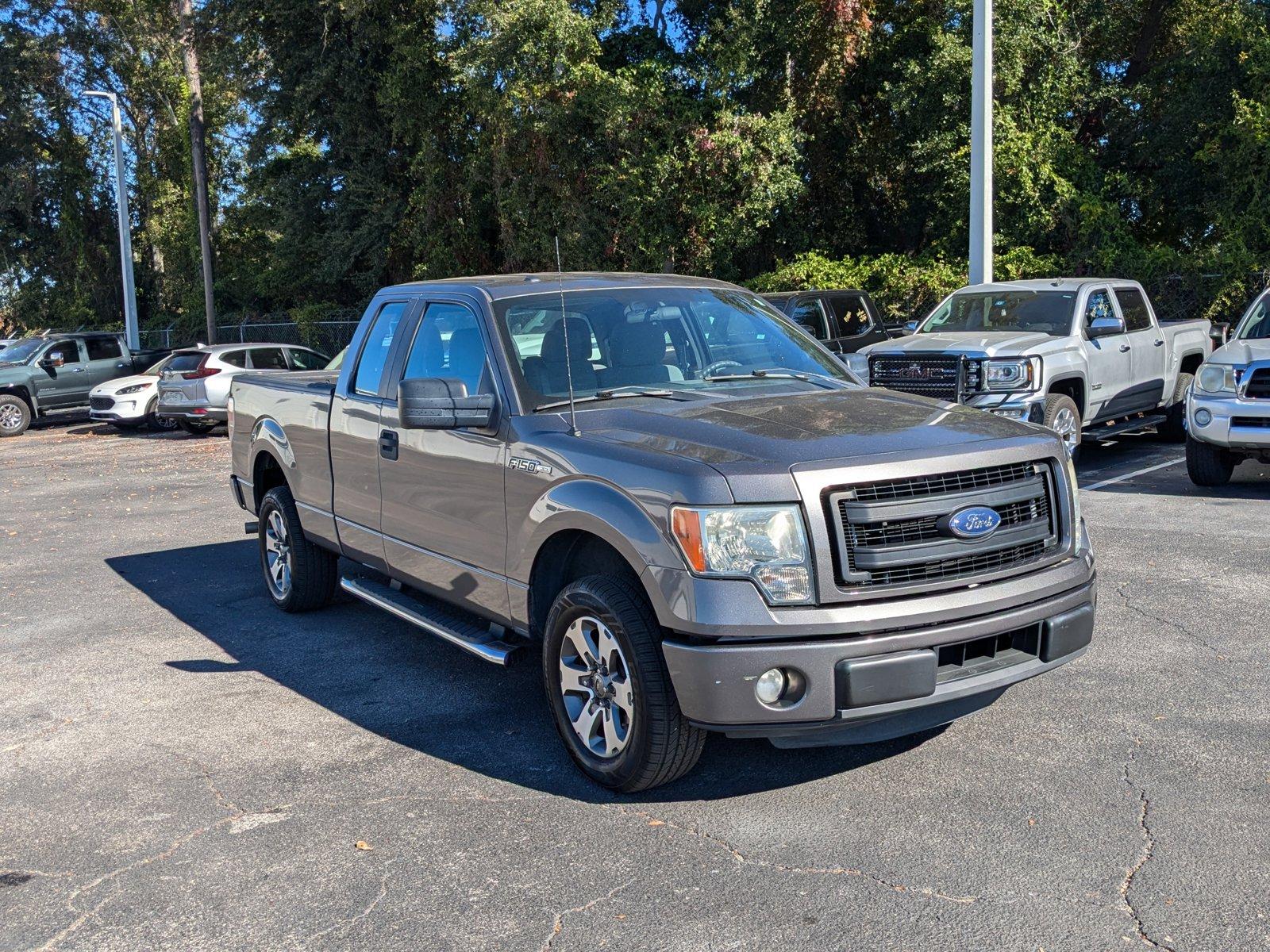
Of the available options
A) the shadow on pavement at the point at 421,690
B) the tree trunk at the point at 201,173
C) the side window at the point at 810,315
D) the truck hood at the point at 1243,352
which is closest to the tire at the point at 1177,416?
the truck hood at the point at 1243,352

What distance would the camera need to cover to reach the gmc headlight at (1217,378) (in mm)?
10562

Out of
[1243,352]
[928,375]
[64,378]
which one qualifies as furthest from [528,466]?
[64,378]

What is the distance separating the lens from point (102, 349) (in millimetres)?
25344

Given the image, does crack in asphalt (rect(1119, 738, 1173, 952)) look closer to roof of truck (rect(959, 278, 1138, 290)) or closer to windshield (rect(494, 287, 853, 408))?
windshield (rect(494, 287, 853, 408))

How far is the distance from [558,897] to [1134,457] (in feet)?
37.0

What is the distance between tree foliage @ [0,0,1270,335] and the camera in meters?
21.0

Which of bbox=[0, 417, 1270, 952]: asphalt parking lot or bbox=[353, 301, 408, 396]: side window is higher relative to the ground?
bbox=[353, 301, 408, 396]: side window

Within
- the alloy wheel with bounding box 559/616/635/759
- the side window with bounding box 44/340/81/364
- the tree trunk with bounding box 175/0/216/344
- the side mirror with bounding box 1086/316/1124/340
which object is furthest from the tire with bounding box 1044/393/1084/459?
the tree trunk with bounding box 175/0/216/344

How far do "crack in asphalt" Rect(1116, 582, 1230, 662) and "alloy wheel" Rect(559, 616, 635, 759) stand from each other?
10.7 feet

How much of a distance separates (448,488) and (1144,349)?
1023 cm

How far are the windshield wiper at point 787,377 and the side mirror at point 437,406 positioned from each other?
1.07 metres

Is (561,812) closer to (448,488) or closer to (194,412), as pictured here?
(448,488)

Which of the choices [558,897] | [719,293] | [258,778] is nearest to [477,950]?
[558,897]

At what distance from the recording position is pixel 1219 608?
697 centimetres
